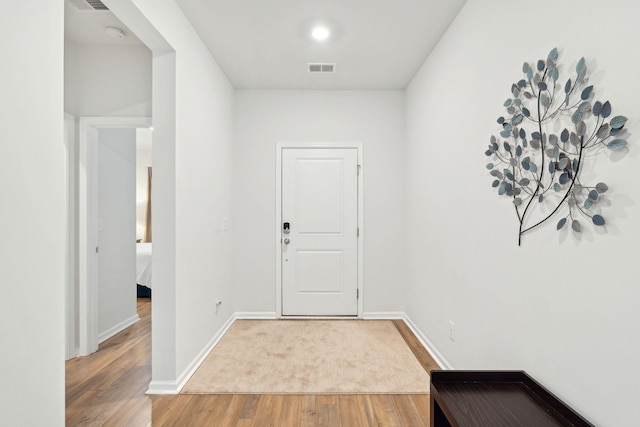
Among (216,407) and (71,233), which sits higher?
(71,233)

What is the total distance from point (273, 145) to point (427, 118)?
1776 mm

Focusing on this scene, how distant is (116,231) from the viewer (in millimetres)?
3637

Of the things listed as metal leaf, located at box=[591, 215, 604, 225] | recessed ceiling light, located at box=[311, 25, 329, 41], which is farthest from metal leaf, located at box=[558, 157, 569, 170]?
recessed ceiling light, located at box=[311, 25, 329, 41]

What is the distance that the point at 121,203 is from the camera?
373cm

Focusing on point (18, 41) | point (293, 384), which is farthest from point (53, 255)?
point (293, 384)

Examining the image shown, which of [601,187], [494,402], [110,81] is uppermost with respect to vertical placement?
[110,81]

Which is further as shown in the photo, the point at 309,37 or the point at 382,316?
the point at 382,316

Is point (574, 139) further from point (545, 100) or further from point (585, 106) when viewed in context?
point (545, 100)

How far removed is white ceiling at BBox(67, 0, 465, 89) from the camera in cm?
252

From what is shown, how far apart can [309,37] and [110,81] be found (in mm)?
1783

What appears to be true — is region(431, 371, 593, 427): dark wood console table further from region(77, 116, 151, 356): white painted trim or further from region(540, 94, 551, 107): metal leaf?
region(77, 116, 151, 356): white painted trim

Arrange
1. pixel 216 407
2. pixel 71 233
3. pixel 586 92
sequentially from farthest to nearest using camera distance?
pixel 71 233
pixel 216 407
pixel 586 92

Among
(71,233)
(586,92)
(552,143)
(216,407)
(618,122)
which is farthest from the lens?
(71,233)

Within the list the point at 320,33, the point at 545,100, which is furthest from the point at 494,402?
the point at 320,33
